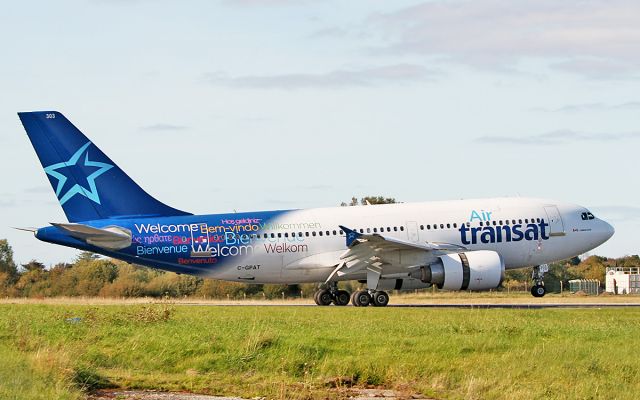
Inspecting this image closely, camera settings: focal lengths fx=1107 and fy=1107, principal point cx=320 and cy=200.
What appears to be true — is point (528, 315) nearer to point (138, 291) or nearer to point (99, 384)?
point (99, 384)

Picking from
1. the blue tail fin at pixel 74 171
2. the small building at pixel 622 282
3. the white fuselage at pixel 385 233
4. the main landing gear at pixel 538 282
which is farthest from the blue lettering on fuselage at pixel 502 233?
the small building at pixel 622 282

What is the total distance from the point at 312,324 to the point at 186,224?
42.9 ft

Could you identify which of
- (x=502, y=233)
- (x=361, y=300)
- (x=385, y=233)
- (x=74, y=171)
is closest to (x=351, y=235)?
(x=385, y=233)

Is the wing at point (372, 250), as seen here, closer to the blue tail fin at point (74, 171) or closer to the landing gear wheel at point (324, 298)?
the landing gear wheel at point (324, 298)

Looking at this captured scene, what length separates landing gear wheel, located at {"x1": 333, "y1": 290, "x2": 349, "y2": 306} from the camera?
4631 centimetres

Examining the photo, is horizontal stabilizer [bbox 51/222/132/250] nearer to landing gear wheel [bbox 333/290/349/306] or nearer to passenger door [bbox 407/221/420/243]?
landing gear wheel [bbox 333/290/349/306]

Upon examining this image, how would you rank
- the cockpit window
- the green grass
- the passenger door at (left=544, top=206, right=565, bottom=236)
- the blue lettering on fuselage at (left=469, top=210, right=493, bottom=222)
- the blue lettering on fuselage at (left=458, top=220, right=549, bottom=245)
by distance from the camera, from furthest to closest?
the cockpit window, the passenger door at (left=544, top=206, right=565, bottom=236), the blue lettering on fuselage at (left=469, top=210, right=493, bottom=222), the blue lettering on fuselage at (left=458, top=220, right=549, bottom=245), the green grass

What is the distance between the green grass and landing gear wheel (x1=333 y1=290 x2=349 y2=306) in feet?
40.6

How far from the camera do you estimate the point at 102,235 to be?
42812 mm

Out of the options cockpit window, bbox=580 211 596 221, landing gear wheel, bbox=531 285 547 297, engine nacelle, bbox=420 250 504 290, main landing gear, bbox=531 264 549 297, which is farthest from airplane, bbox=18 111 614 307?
cockpit window, bbox=580 211 596 221

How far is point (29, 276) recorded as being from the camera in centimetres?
6212

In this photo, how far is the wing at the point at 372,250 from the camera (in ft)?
139

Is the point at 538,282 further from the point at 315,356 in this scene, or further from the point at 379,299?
the point at 315,356

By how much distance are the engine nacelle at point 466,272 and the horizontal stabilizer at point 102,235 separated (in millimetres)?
11895
